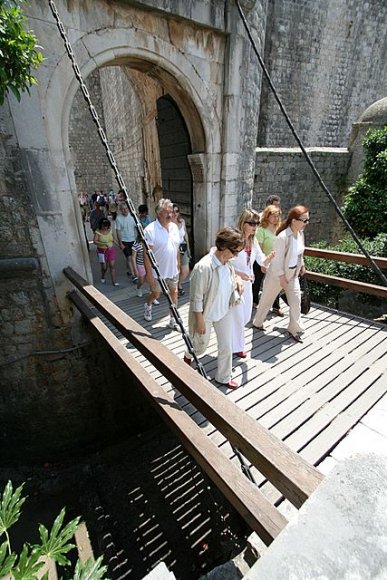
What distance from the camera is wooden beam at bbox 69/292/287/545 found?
1.25 m

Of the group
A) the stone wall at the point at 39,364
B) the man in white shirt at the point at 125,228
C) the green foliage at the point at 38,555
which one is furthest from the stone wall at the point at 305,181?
the green foliage at the point at 38,555

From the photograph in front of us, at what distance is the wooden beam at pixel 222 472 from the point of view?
1.25 metres

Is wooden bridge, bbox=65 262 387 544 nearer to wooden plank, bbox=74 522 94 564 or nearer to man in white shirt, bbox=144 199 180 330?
man in white shirt, bbox=144 199 180 330

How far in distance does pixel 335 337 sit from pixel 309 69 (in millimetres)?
13195

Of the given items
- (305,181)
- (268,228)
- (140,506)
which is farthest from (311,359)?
(305,181)

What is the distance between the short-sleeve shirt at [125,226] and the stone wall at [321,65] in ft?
30.5

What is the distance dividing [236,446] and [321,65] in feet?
51.8

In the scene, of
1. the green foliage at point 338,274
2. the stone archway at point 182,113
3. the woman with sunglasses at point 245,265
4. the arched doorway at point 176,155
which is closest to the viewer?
the woman with sunglasses at point 245,265

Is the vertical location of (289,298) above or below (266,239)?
below

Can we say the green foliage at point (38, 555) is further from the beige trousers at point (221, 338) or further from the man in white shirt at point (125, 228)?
the man in white shirt at point (125, 228)

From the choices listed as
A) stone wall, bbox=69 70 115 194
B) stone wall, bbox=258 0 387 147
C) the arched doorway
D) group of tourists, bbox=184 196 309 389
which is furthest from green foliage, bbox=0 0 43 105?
stone wall, bbox=69 70 115 194

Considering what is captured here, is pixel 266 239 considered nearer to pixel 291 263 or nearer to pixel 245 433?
pixel 291 263

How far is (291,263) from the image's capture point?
3.21 meters

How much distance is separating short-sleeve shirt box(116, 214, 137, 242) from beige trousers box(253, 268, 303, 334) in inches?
123
